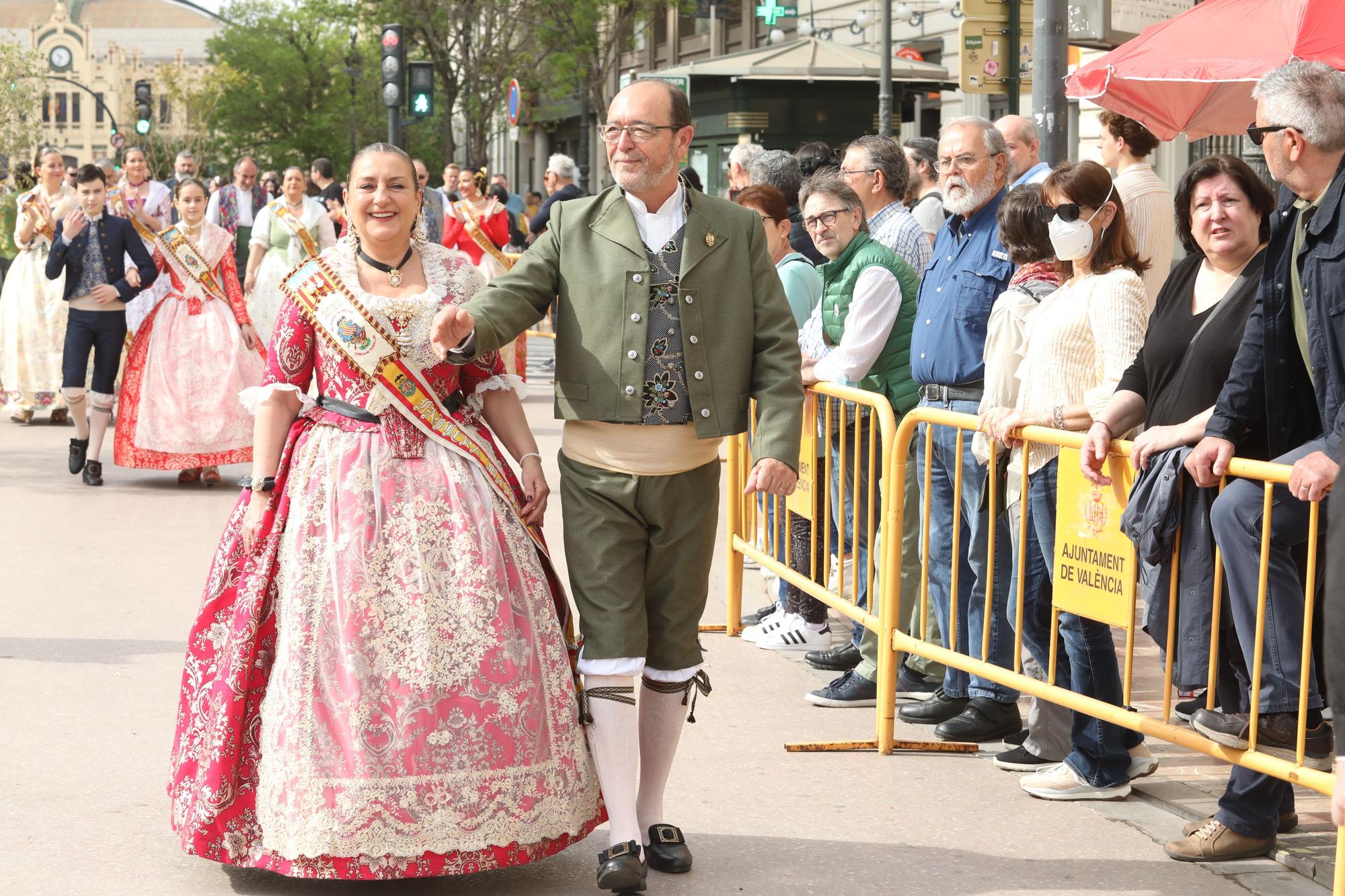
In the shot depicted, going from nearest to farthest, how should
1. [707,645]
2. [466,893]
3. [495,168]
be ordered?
[466,893], [707,645], [495,168]

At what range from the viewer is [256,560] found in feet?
14.3

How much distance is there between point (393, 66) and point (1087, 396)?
13385mm

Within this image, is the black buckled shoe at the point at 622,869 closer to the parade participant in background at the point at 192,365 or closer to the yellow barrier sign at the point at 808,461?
the yellow barrier sign at the point at 808,461

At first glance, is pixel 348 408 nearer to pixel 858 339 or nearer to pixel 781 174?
pixel 858 339

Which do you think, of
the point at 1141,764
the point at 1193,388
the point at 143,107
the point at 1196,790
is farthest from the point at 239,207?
the point at 143,107

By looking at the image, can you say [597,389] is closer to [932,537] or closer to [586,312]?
[586,312]

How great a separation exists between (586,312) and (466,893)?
145 cm

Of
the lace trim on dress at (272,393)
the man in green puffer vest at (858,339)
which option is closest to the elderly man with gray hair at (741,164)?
the man in green puffer vest at (858,339)

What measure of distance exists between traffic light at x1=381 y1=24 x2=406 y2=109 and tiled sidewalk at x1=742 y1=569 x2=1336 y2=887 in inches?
463

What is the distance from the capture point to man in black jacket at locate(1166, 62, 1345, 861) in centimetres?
409

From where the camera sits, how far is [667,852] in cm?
452

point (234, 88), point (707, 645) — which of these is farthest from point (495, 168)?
point (707, 645)

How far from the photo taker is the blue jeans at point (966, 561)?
5492 millimetres

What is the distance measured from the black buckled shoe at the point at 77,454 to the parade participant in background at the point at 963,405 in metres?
7.14
